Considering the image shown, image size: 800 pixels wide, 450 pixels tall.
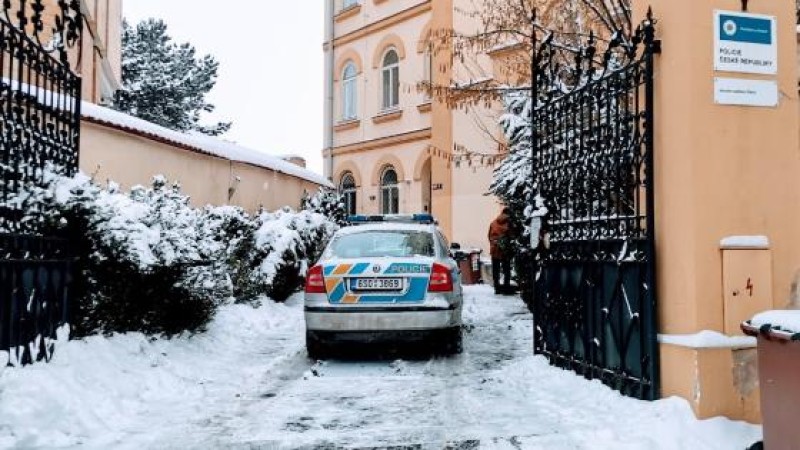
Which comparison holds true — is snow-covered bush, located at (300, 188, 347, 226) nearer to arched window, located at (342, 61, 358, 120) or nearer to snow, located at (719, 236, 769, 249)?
arched window, located at (342, 61, 358, 120)

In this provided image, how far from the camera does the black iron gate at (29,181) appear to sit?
5.57 metres

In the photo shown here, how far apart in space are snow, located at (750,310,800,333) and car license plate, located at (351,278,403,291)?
4.60 meters

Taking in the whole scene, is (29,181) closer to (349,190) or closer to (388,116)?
(388,116)

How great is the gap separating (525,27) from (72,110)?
273 inches

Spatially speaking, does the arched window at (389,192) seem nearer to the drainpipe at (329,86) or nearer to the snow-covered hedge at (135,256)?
the drainpipe at (329,86)

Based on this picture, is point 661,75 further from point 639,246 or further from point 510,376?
point 510,376

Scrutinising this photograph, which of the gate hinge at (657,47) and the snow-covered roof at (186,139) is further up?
the snow-covered roof at (186,139)

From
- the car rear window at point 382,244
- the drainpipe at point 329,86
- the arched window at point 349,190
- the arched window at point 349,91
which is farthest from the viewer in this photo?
the drainpipe at point 329,86

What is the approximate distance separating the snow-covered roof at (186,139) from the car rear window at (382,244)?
422cm

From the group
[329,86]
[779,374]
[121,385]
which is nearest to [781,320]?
[779,374]

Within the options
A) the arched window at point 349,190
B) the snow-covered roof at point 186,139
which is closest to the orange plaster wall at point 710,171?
the snow-covered roof at point 186,139

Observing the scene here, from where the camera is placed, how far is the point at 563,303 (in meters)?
7.04

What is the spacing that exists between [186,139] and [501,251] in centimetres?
648

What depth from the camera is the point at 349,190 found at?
85.6 ft
